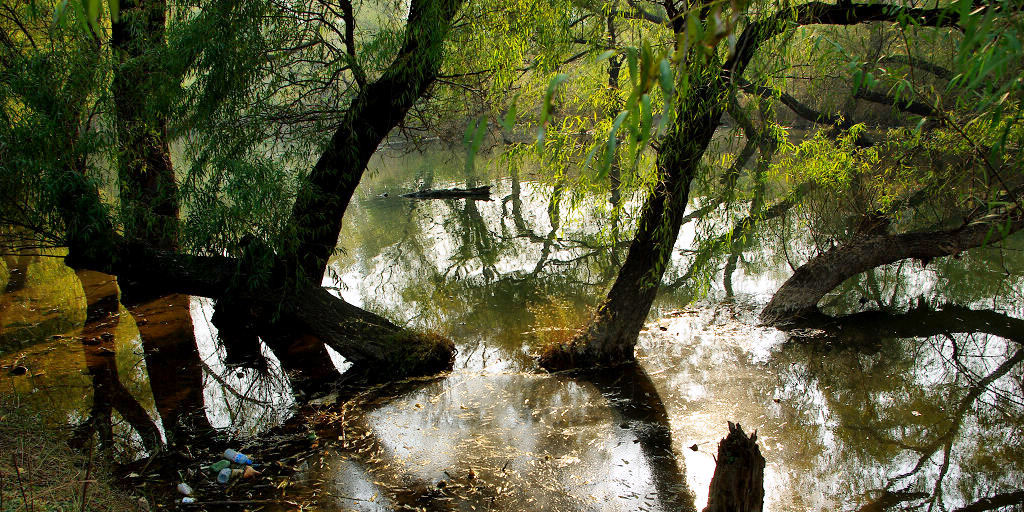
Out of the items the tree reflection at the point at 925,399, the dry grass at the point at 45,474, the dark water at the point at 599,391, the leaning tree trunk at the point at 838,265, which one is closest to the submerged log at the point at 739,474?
the dark water at the point at 599,391

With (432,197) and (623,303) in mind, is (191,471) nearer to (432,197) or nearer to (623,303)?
(623,303)

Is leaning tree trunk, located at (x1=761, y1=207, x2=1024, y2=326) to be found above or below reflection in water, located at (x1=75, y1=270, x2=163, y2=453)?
above

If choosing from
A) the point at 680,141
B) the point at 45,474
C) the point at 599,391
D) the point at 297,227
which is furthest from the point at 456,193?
the point at 45,474

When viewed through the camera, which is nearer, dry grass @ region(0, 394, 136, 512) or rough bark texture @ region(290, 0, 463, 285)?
dry grass @ region(0, 394, 136, 512)

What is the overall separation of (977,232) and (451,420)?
5385 mm

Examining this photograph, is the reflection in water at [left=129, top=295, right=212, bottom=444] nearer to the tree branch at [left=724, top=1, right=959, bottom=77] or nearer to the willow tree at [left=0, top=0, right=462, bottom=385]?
the willow tree at [left=0, top=0, right=462, bottom=385]

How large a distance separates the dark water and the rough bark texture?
3.71 feet

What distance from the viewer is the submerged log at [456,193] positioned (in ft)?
45.2

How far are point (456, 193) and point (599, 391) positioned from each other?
10163 millimetres

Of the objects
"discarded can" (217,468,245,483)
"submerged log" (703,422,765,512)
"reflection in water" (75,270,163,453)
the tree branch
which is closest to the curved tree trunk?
"reflection in water" (75,270,163,453)

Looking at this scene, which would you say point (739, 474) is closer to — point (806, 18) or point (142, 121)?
point (806, 18)

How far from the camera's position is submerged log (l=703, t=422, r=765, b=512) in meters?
2.63

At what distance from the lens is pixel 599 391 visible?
4551 millimetres

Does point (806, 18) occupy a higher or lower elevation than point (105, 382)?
higher
